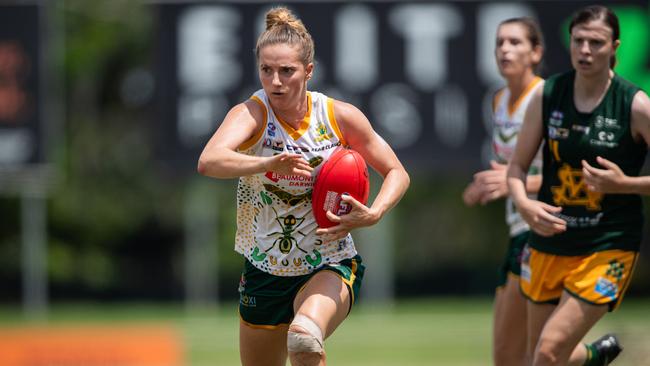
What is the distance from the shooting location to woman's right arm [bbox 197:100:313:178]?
5.27m

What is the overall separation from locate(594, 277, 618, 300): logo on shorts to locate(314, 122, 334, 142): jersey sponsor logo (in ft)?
4.91

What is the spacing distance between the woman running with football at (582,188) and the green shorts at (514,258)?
27.5 inches

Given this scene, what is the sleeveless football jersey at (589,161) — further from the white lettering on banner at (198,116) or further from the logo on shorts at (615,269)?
the white lettering on banner at (198,116)

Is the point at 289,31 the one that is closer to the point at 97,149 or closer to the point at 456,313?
the point at 456,313

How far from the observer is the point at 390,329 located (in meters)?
17.0

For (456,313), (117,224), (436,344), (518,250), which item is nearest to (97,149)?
(117,224)

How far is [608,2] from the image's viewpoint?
13.3 m

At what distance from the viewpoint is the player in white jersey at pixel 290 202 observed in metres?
5.54

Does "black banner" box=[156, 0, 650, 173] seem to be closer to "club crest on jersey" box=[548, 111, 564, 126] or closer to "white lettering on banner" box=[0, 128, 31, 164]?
"white lettering on banner" box=[0, 128, 31, 164]

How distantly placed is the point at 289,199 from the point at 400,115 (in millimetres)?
7730

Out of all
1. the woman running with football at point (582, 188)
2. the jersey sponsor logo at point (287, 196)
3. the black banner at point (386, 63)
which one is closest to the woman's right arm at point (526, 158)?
the woman running with football at point (582, 188)

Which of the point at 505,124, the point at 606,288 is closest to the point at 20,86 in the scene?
the point at 505,124

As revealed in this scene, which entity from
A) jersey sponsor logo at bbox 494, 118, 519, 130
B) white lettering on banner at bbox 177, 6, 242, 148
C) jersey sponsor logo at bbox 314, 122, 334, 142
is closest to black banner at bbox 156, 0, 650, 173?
white lettering on banner at bbox 177, 6, 242, 148

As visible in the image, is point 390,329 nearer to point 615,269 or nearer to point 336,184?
point 615,269
